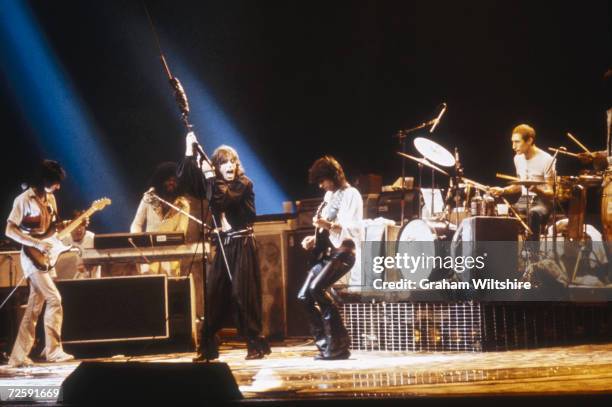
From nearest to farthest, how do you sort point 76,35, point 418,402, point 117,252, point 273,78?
point 418,402
point 117,252
point 76,35
point 273,78

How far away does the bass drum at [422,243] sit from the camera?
29.9ft

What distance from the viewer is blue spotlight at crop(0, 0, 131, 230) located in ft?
39.5

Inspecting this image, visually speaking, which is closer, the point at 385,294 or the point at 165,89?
the point at 385,294

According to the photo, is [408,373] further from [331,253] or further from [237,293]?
[237,293]

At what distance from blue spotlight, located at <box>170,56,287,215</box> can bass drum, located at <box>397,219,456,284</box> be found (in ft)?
15.6

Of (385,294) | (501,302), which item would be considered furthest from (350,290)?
(501,302)

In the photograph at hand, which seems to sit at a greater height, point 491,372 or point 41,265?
point 41,265

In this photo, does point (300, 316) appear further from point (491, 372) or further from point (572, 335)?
point (491, 372)

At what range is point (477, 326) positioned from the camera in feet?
27.4

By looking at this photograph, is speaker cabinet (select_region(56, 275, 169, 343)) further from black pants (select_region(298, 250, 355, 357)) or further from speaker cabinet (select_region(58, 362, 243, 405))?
speaker cabinet (select_region(58, 362, 243, 405))

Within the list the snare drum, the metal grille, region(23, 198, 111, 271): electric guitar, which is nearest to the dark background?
the snare drum

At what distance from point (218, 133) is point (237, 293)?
20.6 ft

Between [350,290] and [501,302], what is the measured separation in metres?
2.07

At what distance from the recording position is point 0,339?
10906 mm
